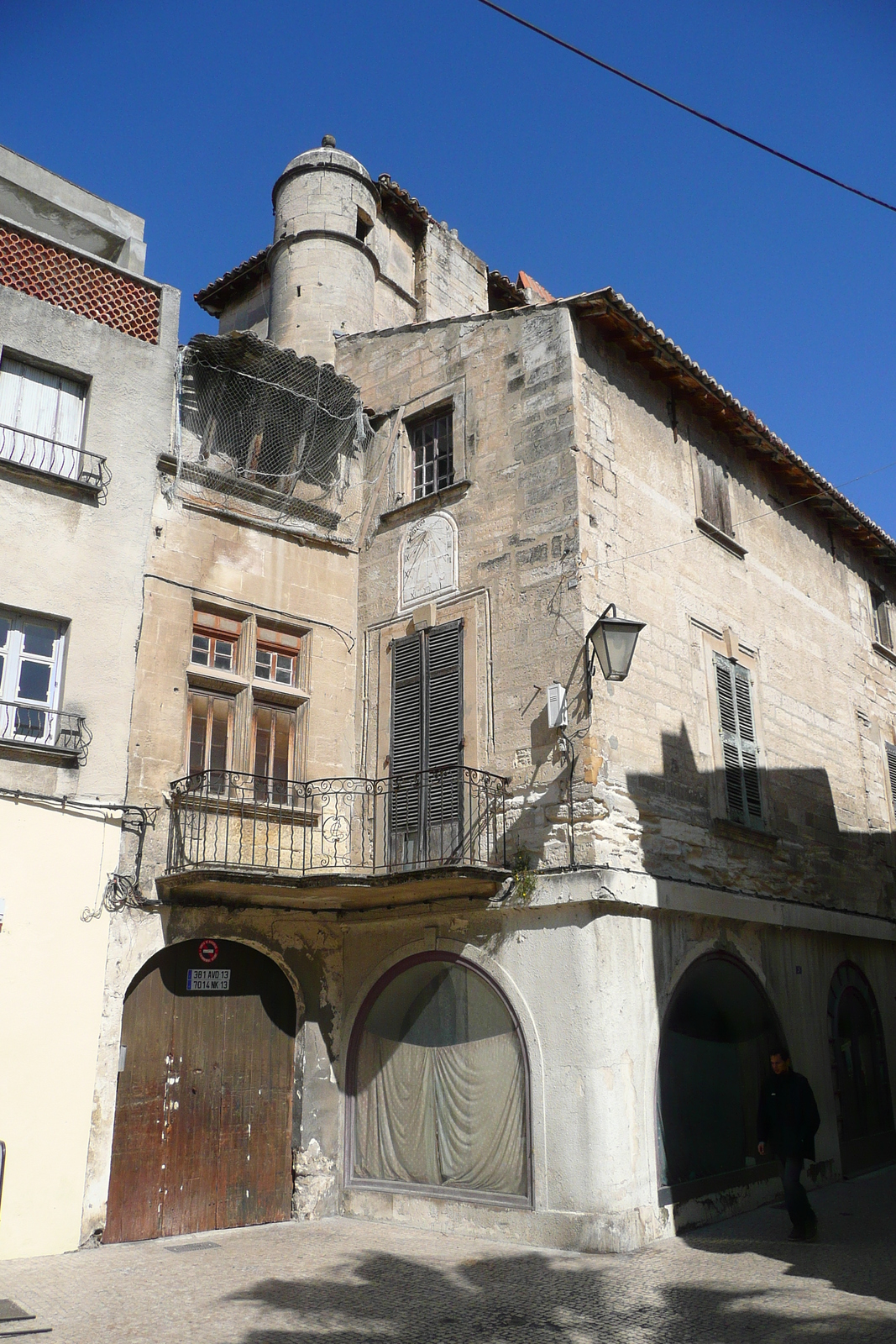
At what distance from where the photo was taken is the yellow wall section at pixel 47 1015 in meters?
8.69

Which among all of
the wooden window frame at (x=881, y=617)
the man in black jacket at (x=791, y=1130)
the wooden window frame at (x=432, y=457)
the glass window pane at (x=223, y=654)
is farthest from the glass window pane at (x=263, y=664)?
the wooden window frame at (x=881, y=617)

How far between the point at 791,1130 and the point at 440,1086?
10.7ft

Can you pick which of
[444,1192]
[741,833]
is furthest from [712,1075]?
[444,1192]

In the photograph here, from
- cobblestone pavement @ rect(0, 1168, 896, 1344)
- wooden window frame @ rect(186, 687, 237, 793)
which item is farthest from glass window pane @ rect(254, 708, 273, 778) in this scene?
cobblestone pavement @ rect(0, 1168, 896, 1344)

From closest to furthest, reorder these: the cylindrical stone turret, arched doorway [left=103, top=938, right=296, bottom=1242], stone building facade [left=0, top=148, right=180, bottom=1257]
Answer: stone building facade [left=0, top=148, right=180, bottom=1257]
arched doorway [left=103, top=938, right=296, bottom=1242]
the cylindrical stone turret

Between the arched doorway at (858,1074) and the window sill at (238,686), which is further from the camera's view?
the arched doorway at (858,1074)

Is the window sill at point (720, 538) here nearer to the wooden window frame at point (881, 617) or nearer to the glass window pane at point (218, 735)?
the wooden window frame at point (881, 617)

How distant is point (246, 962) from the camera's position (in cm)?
1071

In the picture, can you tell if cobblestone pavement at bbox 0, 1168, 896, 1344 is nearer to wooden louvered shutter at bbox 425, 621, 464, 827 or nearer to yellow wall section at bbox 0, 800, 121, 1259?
yellow wall section at bbox 0, 800, 121, 1259

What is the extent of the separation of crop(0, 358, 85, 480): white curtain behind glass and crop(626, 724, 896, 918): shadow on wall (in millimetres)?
6468

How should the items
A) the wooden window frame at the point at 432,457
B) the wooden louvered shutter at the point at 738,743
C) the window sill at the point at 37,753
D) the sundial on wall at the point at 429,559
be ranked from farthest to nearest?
the wooden window frame at the point at 432,457 → the wooden louvered shutter at the point at 738,743 → the sundial on wall at the point at 429,559 → the window sill at the point at 37,753

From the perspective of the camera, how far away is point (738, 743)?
12.4 metres

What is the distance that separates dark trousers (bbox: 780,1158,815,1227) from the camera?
936cm

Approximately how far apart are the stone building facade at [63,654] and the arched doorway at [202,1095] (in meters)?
0.51
